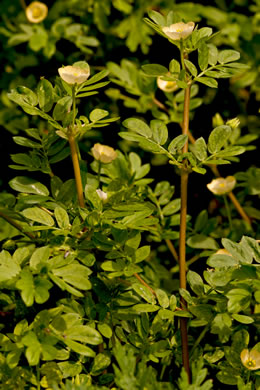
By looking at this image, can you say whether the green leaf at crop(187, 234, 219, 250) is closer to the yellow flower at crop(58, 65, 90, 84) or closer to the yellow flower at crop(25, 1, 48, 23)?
the yellow flower at crop(58, 65, 90, 84)

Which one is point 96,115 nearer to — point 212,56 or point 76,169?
point 76,169

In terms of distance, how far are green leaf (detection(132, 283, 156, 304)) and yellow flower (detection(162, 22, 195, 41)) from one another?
526mm

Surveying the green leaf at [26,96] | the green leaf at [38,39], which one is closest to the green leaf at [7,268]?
the green leaf at [26,96]

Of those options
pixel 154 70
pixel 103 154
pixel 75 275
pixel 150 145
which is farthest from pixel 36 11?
pixel 75 275

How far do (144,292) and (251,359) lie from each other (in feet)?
0.85

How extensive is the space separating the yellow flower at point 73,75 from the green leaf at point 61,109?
0.06 metres

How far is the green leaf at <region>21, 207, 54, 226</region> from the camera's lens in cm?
112

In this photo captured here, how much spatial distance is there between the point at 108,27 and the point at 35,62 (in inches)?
12.5

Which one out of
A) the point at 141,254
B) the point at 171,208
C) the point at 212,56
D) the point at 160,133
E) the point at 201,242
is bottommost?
the point at 201,242

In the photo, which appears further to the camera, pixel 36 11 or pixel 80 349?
pixel 36 11

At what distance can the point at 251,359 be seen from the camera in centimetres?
111

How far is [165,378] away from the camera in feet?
4.57

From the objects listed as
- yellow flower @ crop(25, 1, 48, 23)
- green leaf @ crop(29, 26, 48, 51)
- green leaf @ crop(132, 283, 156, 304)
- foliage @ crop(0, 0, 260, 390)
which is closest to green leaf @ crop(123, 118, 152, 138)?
foliage @ crop(0, 0, 260, 390)

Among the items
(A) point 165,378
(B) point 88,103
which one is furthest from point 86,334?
(B) point 88,103
